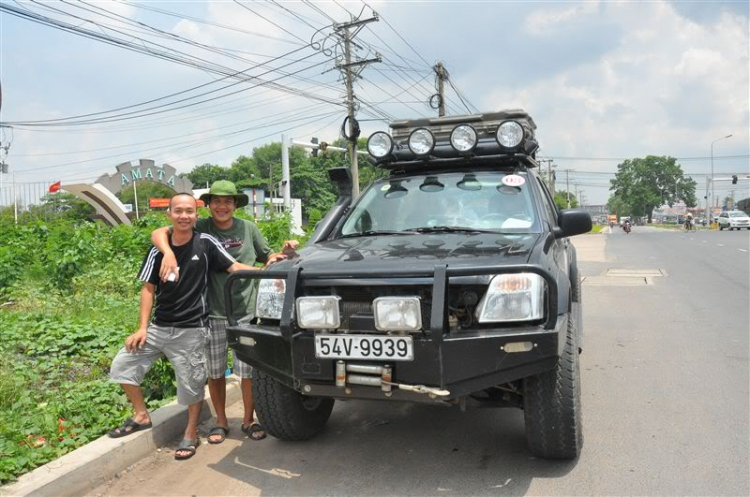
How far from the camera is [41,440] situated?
3697mm

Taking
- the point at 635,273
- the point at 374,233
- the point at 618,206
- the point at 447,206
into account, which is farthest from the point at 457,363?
the point at 618,206

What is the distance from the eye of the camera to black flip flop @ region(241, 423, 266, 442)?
13.4 feet

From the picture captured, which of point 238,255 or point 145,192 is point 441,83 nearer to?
point 238,255

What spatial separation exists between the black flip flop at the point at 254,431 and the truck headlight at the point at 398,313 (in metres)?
1.65

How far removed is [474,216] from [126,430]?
273 cm

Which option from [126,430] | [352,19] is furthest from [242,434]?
[352,19]

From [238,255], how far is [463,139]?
6.41 ft

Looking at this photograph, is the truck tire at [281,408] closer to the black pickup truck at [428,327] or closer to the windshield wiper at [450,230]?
the black pickup truck at [428,327]

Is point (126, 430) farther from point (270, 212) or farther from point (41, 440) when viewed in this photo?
point (270, 212)

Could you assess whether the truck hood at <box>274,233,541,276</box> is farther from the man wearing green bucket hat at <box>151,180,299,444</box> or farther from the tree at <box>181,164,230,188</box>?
the tree at <box>181,164,230,188</box>

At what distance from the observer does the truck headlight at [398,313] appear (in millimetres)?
2861

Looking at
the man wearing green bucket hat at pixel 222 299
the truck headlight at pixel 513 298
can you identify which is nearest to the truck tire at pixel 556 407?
the truck headlight at pixel 513 298

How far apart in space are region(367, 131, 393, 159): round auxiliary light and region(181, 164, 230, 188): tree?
302ft

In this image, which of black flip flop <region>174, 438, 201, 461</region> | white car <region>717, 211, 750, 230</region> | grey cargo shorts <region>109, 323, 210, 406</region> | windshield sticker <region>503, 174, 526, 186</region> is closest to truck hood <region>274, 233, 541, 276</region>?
windshield sticker <region>503, 174, 526, 186</region>
